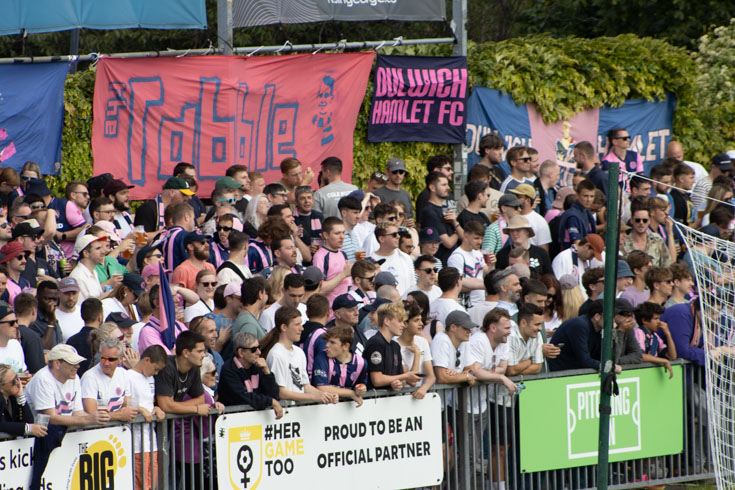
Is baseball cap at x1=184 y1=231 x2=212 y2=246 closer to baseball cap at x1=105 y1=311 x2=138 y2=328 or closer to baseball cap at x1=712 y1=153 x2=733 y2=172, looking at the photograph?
baseball cap at x1=105 y1=311 x2=138 y2=328

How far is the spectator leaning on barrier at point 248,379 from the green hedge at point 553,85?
5.43 meters

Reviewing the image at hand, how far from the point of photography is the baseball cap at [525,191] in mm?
12852

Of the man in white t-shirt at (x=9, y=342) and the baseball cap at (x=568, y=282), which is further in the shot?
the baseball cap at (x=568, y=282)

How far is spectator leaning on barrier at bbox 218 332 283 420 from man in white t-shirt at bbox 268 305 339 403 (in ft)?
0.40

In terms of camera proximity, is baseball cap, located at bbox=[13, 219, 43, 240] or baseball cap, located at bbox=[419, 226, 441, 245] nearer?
baseball cap, located at bbox=[13, 219, 43, 240]

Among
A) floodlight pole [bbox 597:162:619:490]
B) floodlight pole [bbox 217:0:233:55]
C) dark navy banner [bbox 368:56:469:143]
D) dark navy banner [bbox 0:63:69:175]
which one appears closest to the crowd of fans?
dark navy banner [bbox 0:63:69:175]

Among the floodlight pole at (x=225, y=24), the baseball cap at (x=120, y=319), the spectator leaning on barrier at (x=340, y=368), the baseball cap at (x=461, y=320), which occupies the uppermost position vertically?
the floodlight pole at (x=225, y=24)

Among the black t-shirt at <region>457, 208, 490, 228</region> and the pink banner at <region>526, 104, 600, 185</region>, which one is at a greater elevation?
the pink banner at <region>526, 104, 600, 185</region>

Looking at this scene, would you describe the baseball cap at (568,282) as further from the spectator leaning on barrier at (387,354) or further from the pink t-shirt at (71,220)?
the pink t-shirt at (71,220)

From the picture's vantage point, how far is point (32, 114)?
526 inches

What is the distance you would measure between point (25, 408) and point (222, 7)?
6.89 metres

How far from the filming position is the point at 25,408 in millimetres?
7930

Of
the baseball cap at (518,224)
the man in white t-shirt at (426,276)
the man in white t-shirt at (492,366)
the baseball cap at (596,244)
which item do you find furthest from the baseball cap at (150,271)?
the baseball cap at (596,244)

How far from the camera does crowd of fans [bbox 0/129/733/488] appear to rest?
28.5ft
